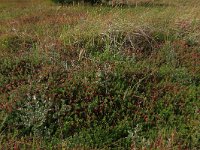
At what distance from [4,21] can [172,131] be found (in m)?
9.18

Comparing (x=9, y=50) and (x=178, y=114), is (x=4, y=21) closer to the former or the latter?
(x=9, y=50)

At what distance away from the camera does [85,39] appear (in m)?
10.1

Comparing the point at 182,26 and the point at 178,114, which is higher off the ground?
the point at 182,26

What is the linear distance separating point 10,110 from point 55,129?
850 mm

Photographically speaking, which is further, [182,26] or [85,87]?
[182,26]

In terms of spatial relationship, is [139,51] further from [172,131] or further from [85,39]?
[172,131]

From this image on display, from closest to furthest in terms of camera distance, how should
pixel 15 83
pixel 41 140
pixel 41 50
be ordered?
pixel 41 140 → pixel 15 83 → pixel 41 50

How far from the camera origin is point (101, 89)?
7359mm

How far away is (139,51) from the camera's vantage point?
971 centimetres

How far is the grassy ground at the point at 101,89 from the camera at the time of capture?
631 centimetres

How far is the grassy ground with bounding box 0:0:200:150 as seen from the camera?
249 inches

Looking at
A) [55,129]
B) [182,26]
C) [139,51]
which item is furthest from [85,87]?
[182,26]

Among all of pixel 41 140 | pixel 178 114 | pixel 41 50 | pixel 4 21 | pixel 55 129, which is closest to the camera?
pixel 41 140

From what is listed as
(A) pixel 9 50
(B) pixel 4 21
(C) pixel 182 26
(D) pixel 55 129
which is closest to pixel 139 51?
(C) pixel 182 26
